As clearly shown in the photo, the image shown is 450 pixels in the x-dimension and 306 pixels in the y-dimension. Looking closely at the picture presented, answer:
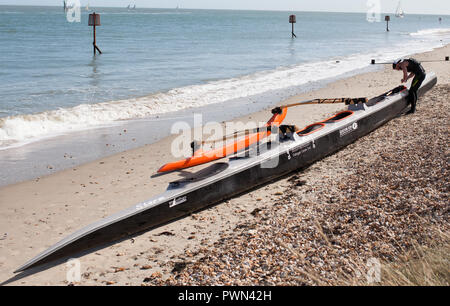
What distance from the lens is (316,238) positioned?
3900 mm

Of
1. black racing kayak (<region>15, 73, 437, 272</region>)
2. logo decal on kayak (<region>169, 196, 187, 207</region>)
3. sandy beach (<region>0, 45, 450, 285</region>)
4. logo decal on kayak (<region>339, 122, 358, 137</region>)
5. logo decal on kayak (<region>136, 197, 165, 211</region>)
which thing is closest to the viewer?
sandy beach (<region>0, 45, 450, 285</region>)

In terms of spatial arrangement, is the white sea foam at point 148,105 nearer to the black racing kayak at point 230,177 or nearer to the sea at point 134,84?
the sea at point 134,84

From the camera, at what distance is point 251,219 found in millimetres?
4738

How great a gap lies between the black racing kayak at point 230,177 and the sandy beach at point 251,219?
130 millimetres

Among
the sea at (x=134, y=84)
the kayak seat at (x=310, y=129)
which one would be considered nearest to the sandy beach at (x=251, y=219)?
the kayak seat at (x=310, y=129)

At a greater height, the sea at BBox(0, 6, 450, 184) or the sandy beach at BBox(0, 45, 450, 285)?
the sea at BBox(0, 6, 450, 184)

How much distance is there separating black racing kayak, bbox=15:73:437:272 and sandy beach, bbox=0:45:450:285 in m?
0.13

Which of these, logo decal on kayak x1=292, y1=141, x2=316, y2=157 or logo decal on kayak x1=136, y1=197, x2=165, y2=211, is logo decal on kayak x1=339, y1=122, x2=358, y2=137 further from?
logo decal on kayak x1=136, y1=197, x2=165, y2=211

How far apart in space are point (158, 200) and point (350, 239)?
2.09m

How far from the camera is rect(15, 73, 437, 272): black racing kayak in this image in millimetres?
4215

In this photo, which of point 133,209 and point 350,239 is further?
point 133,209

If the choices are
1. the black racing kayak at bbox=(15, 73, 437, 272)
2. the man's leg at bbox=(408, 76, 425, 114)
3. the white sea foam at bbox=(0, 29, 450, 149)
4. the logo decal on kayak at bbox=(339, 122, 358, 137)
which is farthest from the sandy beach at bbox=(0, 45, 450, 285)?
the white sea foam at bbox=(0, 29, 450, 149)
